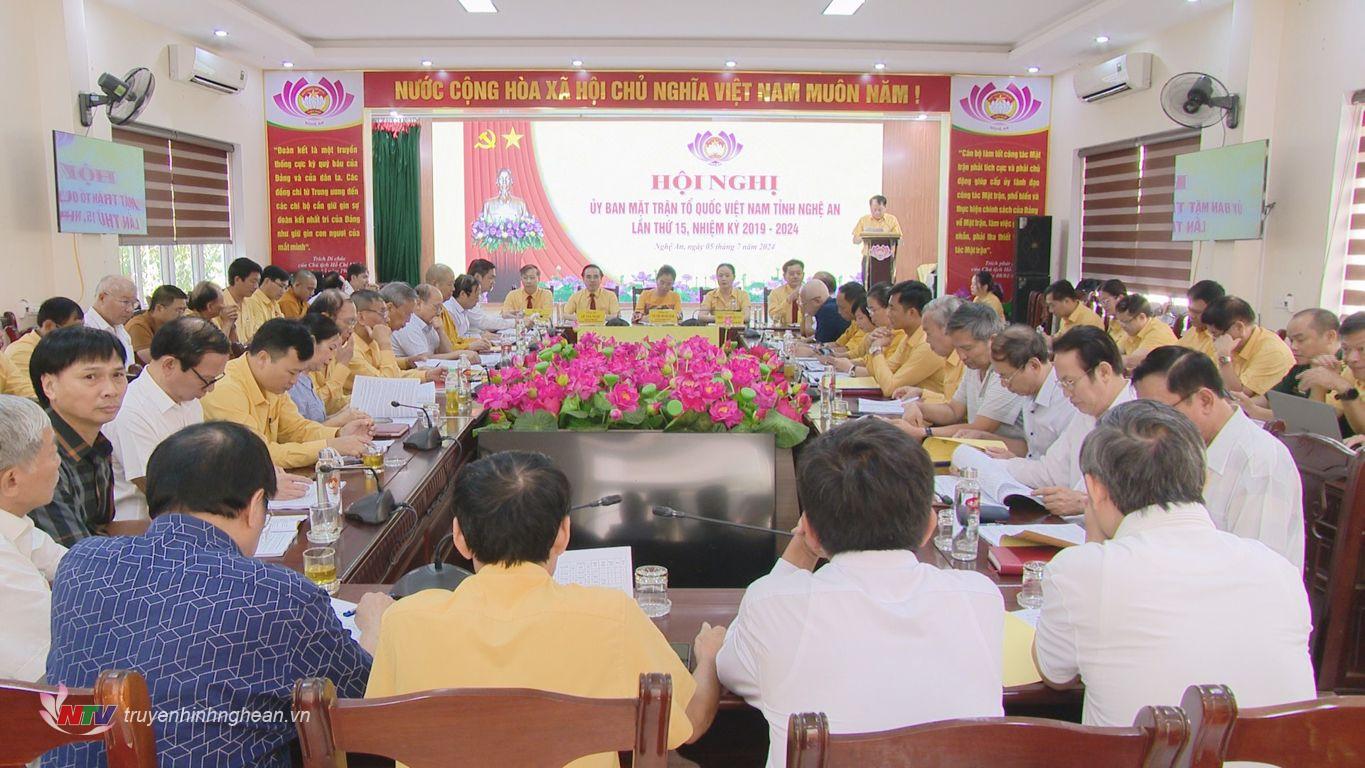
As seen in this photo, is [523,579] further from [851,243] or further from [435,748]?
[851,243]

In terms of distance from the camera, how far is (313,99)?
9.04 m

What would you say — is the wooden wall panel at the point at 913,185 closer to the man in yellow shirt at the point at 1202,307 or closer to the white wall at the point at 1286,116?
the white wall at the point at 1286,116

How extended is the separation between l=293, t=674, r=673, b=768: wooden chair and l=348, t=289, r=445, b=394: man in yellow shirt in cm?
373

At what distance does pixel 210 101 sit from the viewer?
7980 mm

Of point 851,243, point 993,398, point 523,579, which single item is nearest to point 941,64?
point 851,243

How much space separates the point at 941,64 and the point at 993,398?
19.7 feet

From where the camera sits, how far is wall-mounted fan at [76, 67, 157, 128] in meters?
5.88

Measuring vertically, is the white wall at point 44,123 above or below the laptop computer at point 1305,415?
above

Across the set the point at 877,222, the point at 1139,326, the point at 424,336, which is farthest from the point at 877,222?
the point at 424,336

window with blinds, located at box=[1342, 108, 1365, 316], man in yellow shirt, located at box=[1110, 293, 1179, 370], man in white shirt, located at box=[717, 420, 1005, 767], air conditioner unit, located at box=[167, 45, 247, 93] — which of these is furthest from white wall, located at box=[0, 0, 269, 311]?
window with blinds, located at box=[1342, 108, 1365, 316]

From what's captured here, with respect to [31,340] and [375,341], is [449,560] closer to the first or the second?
[375,341]

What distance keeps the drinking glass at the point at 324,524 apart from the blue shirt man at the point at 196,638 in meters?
0.75

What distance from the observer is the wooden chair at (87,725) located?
100 cm

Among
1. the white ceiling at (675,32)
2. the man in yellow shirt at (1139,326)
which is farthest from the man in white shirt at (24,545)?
the white ceiling at (675,32)
